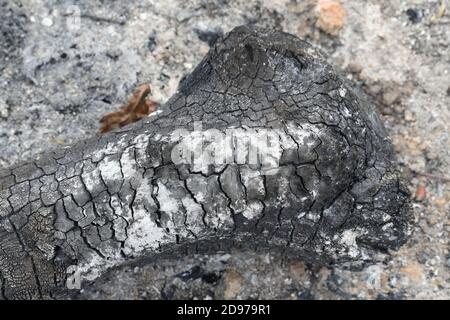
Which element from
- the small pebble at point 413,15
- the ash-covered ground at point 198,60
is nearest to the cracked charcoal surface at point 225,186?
the ash-covered ground at point 198,60

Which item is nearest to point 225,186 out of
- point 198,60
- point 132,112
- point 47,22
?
point 132,112

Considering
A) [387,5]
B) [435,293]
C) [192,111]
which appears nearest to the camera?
[192,111]

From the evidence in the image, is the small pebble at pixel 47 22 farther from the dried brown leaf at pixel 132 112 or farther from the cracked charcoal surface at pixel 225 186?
the cracked charcoal surface at pixel 225 186

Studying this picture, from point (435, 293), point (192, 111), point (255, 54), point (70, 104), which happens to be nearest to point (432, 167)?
point (435, 293)

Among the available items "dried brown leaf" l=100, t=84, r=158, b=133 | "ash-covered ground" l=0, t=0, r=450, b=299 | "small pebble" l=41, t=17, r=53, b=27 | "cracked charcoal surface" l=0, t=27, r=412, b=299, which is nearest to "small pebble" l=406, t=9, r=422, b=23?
"ash-covered ground" l=0, t=0, r=450, b=299

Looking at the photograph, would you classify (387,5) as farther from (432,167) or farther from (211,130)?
(211,130)

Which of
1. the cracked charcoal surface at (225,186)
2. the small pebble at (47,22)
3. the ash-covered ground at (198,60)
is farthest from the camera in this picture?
the small pebble at (47,22)
